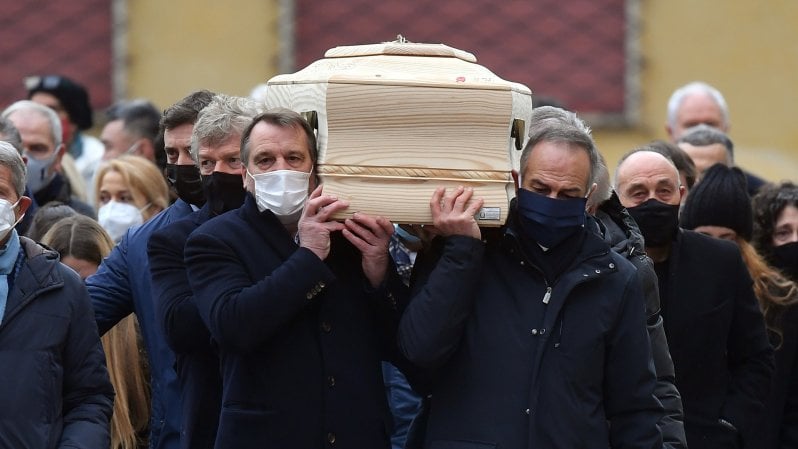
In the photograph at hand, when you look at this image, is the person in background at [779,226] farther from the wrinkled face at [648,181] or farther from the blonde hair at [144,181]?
the blonde hair at [144,181]

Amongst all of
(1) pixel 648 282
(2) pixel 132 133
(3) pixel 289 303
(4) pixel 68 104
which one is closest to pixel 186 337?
(3) pixel 289 303

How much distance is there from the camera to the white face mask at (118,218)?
673 cm

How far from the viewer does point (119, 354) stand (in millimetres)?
5664

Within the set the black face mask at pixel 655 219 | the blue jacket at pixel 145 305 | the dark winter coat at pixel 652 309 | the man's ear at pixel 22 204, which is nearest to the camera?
the man's ear at pixel 22 204

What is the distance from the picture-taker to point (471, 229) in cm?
449


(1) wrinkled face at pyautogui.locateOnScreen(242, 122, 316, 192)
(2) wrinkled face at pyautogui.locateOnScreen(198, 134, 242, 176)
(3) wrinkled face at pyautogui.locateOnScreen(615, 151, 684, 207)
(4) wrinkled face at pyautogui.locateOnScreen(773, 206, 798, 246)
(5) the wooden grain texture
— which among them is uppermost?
(5) the wooden grain texture

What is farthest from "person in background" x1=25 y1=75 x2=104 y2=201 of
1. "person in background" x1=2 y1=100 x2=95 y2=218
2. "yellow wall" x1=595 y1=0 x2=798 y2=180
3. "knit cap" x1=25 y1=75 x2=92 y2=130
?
"yellow wall" x1=595 y1=0 x2=798 y2=180

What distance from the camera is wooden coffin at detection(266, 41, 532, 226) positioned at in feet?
14.6

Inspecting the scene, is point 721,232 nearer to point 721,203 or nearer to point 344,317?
point 721,203

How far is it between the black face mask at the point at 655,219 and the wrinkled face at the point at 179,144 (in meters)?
1.51

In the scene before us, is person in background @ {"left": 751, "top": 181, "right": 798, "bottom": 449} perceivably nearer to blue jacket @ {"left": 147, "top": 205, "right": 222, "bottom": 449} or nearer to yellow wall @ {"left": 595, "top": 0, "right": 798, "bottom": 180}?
blue jacket @ {"left": 147, "top": 205, "right": 222, "bottom": 449}

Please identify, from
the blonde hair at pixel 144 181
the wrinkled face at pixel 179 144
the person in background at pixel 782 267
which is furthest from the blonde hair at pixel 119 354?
the person in background at pixel 782 267

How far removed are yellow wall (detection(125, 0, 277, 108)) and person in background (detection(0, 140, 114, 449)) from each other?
223 inches

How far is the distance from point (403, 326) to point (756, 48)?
639 centimetres
